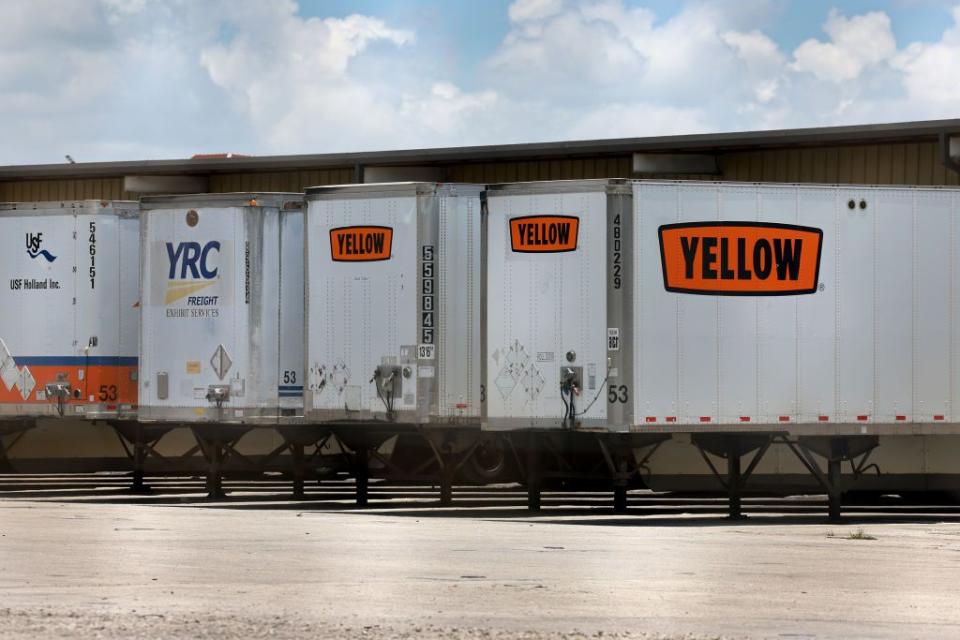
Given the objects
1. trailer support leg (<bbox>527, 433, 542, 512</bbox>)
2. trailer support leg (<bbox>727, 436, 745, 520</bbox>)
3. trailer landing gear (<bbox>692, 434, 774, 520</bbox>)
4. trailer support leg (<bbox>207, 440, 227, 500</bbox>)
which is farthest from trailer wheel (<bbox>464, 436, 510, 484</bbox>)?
trailer support leg (<bbox>207, 440, 227, 500</bbox>)

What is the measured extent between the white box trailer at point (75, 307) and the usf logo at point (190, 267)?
1.51 meters

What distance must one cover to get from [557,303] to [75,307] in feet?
27.7

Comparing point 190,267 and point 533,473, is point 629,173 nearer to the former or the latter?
point 533,473

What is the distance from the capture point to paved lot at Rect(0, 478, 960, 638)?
34.6 feet

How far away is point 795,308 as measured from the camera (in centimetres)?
1919

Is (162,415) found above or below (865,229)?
below

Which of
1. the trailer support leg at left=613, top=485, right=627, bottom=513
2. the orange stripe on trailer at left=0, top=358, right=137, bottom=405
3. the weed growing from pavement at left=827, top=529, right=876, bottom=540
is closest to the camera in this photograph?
the weed growing from pavement at left=827, top=529, right=876, bottom=540

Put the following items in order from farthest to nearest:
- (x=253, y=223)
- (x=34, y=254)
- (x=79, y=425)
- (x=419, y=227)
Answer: (x=79, y=425) < (x=34, y=254) < (x=253, y=223) < (x=419, y=227)

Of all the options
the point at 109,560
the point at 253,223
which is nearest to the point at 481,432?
the point at 253,223

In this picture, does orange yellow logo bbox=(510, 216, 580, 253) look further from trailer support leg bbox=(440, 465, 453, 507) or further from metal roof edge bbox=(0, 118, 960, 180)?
metal roof edge bbox=(0, 118, 960, 180)

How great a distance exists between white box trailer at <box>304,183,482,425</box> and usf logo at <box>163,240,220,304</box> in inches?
85.4

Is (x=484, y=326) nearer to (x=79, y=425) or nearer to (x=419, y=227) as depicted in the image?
(x=419, y=227)

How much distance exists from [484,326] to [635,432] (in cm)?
243

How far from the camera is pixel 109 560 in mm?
13914
